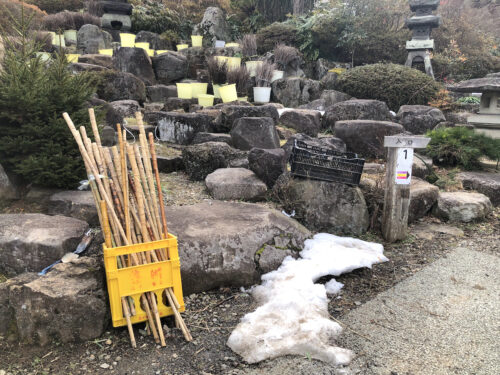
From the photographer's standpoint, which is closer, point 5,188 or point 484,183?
point 5,188

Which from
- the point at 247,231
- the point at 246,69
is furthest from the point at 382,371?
the point at 246,69

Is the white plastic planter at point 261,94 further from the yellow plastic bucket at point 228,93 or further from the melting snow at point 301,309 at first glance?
the melting snow at point 301,309

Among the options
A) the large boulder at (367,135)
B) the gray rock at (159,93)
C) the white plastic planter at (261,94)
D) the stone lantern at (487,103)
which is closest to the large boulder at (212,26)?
the white plastic planter at (261,94)

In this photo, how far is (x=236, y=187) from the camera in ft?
14.2

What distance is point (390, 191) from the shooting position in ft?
13.0

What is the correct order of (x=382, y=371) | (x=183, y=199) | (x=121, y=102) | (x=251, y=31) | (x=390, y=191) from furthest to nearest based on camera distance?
(x=251, y=31) < (x=121, y=102) < (x=183, y=199) < (x=390, y=191) < (x=382, y=371)

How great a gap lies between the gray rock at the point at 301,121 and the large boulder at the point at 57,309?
571 cm

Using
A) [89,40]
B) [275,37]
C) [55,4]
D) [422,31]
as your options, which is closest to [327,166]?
[89,40]

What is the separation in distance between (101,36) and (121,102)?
255 inches

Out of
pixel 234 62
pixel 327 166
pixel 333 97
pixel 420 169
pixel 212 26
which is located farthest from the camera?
pixel 212 26

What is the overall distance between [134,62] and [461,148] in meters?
7.82

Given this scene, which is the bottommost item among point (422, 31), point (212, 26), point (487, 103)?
point (487, 103)

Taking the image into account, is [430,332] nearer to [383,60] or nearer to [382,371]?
[382,371]

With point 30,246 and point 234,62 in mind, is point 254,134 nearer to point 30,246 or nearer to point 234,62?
point 30,246
